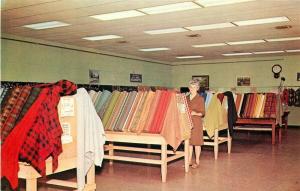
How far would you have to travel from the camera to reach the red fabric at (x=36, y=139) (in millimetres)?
2678

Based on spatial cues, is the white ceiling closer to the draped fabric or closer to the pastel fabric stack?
the pastel fabric stack

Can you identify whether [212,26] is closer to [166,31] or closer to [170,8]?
[166,31]

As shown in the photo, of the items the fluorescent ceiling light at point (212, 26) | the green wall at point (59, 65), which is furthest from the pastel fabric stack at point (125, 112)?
the green wall at point (59, 65)

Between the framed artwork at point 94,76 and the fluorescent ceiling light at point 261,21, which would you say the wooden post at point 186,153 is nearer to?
the fluorescent ceiling light at point 261,21

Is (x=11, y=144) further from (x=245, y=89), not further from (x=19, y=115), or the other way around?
(x=245, y=89)

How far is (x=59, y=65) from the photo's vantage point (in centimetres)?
1045

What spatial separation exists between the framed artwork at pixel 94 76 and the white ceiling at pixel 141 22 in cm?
94

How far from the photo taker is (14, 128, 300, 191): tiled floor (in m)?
4.58

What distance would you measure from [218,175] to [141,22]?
3.83 metres

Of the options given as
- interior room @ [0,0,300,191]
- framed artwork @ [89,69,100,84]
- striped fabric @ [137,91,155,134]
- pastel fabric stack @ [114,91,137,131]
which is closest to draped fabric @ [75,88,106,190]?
interior room @ [0,0,300,191]

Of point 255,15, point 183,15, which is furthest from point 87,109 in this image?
point 255,15

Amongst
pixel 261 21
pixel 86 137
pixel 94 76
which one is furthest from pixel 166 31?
pixel 86 137

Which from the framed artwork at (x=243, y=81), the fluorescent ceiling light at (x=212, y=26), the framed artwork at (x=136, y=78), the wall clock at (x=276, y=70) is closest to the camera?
the fluorescent ceiling light at (x=212, y=26)

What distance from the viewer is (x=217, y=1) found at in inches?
231
